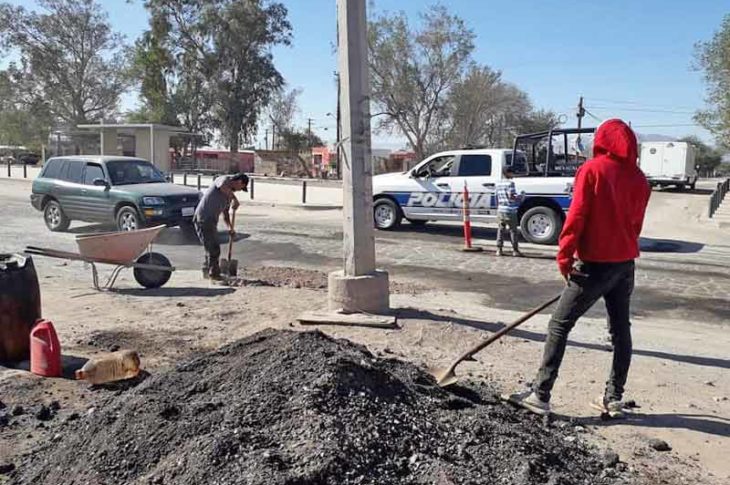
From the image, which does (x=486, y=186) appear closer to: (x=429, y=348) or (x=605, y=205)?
(x=429, y=348)

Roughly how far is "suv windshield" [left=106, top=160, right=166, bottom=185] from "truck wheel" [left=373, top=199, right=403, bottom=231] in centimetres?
530

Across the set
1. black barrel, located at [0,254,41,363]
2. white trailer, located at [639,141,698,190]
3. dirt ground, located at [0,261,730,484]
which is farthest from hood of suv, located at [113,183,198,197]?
white trailer, located at [639,141,698,190]

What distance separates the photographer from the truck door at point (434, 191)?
51.5 ft

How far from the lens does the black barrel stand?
5457mm

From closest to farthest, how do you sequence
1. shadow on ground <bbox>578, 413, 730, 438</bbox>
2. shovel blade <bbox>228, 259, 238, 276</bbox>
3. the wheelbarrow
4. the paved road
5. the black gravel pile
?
the black gravel pile → shadow on ground <bbox>578, 413, 730, 438</bbox> → the wheelbarrow → the paved road → shovel blade <bbox>228, 259, 238, 276</bbox>

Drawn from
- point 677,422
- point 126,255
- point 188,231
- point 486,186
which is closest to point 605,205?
point 677,422

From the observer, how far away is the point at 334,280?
22.6ft

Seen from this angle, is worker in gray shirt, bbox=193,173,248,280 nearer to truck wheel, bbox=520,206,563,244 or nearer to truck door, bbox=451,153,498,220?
truck door, bbox=451,153,498,220

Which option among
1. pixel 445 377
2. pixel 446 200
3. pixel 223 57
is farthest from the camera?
pixel 223 57

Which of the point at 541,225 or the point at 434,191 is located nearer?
the point at 541,225

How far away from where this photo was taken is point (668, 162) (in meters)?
41.8

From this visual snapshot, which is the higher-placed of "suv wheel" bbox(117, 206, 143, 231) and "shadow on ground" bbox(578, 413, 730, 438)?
"suv wheel" bbox(117, 206, 143, 231)

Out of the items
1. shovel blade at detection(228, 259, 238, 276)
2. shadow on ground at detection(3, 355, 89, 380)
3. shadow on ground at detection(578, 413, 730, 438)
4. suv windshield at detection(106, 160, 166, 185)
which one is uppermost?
suv windshield at detection(106, 160, 166, 185)

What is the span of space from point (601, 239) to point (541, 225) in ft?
34.6
